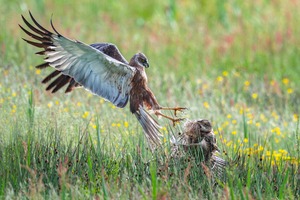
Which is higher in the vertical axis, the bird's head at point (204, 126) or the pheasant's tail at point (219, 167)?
the bird's head at point (204, 126)

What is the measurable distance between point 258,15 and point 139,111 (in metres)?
8.47

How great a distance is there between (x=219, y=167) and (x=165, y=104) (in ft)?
10.9

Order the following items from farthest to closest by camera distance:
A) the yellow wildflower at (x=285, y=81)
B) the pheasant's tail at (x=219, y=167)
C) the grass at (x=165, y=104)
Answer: the yellow wildflower at (x=285, y=81) < the pheasant's tail at (x=219, y=167) < the grass at (x=165, y=104)

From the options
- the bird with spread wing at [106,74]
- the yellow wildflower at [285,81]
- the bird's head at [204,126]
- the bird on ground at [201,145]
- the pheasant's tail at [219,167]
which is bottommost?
the pheasant's tail at [219,167]

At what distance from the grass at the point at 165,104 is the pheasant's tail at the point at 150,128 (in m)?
0.08

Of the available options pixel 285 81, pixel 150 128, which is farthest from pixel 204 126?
pixel 285 81

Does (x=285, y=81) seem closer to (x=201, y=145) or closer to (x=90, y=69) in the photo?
(x=90, y=69)

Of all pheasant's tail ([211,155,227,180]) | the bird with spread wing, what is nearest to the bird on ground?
pheasant's tail ([211,155,227,180])

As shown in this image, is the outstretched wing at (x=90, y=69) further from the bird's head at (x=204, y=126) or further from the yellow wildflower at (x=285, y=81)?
the yellow wildflower at (x=285, y=81)

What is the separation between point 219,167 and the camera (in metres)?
6.64

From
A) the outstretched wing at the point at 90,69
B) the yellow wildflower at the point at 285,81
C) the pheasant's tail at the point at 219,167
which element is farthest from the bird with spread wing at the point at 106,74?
the yellow wildflower at the point at 285,81

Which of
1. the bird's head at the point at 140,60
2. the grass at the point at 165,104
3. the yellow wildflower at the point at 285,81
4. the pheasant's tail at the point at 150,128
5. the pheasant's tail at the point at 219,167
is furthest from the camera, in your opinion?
the yellow wildflower at the point at 285,81

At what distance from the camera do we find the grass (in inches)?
244

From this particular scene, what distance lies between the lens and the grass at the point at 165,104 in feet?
20.4
